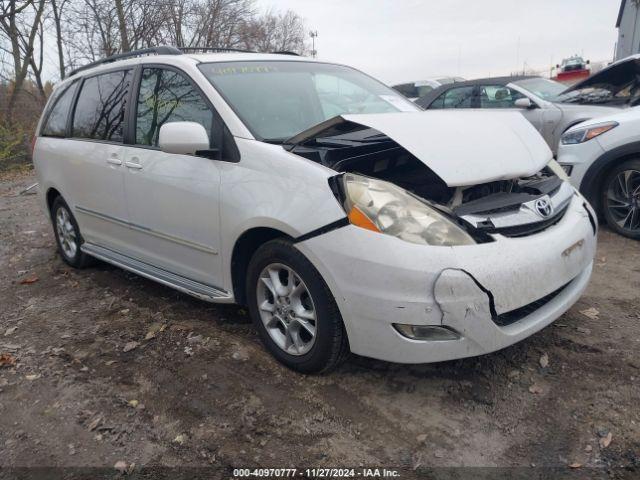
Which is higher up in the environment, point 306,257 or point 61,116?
point 61,116

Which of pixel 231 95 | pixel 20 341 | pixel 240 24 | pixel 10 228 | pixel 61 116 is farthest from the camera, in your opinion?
pixel 240 24

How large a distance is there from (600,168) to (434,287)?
138 inches

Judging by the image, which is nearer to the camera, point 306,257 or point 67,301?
point 306,257

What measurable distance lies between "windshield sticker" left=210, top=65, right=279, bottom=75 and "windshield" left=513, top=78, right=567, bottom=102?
5.89 meters

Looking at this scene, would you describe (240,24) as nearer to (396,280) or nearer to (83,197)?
(83,197)

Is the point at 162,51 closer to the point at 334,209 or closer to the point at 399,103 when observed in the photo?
the point at 399,103

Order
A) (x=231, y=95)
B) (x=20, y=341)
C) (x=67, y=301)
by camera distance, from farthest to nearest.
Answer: (x=67, y=301) < (x=20, y=341) < (x=231, y=95)

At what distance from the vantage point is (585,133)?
16.8ft

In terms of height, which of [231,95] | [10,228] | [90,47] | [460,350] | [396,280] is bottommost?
[10,228]

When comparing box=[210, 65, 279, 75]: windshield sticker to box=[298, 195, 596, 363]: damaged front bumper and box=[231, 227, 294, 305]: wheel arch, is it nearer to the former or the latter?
Answer: box=[231, 227, 294, 305]: wheel arch

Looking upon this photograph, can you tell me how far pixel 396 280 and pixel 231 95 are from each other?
1.68 metres

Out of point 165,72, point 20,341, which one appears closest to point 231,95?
point 165,72

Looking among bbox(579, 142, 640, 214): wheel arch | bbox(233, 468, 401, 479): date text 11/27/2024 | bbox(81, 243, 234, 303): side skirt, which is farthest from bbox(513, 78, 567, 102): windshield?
bbox(233, 468, 401, 479): date text 11/27/2024

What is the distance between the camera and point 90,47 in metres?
17.6
